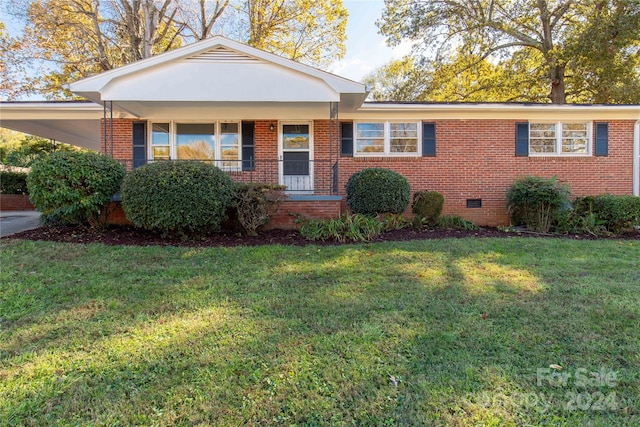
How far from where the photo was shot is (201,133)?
10070 mm

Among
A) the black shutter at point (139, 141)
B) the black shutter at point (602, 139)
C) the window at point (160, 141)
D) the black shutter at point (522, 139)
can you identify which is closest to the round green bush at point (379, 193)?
the black shutter at point (522, 139)

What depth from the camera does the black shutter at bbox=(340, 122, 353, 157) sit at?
9844 mm

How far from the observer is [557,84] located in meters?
15.8

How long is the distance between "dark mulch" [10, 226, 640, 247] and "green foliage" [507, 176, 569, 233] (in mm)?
562

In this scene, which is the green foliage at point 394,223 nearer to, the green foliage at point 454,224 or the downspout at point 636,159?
the green foliage at point 454,224

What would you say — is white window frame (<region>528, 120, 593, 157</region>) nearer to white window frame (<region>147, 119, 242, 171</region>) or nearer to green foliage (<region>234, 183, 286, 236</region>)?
green foliage (<region>234, 183, 286, 236</region>)

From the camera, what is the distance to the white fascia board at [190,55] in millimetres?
7980

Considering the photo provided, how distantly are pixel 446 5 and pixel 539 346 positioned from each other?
17678mm

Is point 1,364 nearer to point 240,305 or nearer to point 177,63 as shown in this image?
point 240,305

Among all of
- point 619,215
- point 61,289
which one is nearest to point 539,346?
point 61,289

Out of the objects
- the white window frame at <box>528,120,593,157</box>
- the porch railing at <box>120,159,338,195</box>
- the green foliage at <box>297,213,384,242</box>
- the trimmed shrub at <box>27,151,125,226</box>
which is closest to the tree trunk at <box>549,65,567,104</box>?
the white window frame at <box>528,120,593,157</box>

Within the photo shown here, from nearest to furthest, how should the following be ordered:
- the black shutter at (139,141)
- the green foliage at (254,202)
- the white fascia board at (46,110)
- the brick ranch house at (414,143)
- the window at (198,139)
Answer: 1. the green foliage at (254,202)
2. the white fascia board at (46,110)
3. the brick ranch house at (414,143)
4. the black shutter at (139,141)
5. the window at (198,139)

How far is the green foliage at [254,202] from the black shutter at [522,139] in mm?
7255

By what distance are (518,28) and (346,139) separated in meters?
12.7
